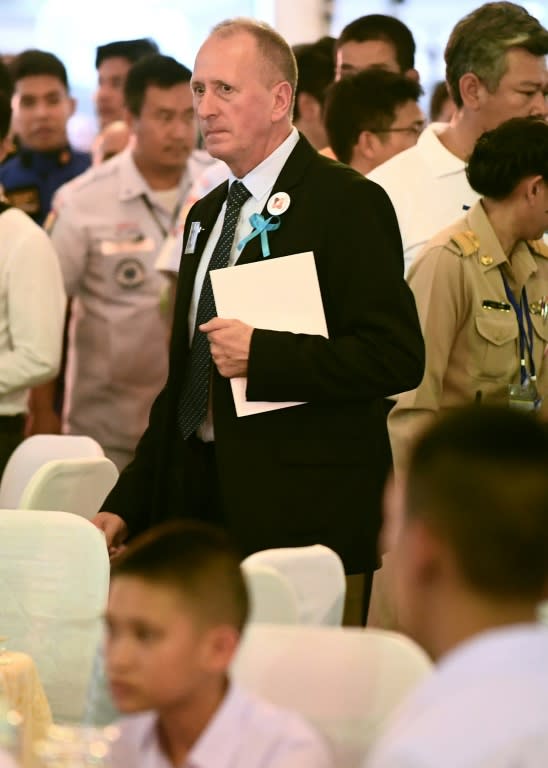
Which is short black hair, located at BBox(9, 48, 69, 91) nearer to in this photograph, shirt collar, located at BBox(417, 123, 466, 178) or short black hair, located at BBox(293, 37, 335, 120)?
short black hair, located at BBox(293, 37, 335, 120)

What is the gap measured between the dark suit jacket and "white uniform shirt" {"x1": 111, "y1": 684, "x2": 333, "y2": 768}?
46.2 inches

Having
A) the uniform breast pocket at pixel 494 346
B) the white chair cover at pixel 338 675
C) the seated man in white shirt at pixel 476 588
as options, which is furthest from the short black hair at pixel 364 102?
the seated man in white shirt at pixel 476 588

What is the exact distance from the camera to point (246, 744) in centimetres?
200

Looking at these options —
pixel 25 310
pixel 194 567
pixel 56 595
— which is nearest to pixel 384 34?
pixel 25 310

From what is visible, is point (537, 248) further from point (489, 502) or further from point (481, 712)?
point (481, 712)

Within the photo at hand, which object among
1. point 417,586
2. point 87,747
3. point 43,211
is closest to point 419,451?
point 417,586

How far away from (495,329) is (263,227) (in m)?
0.84

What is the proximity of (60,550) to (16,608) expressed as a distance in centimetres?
20

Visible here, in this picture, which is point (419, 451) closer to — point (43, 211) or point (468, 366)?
point (468, 366)

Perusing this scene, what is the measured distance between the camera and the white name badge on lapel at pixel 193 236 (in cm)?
349

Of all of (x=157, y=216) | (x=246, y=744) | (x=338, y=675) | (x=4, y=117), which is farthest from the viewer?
(x=157, y=216)

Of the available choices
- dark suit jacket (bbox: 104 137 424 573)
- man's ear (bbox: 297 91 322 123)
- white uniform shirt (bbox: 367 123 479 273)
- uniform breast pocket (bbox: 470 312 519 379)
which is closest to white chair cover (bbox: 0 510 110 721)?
dark suit jacket (bbox: 104 137 424 573)

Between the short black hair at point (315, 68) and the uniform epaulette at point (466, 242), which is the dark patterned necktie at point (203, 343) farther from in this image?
the short black hair at point (315, 68)

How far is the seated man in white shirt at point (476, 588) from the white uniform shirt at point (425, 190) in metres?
2.94
